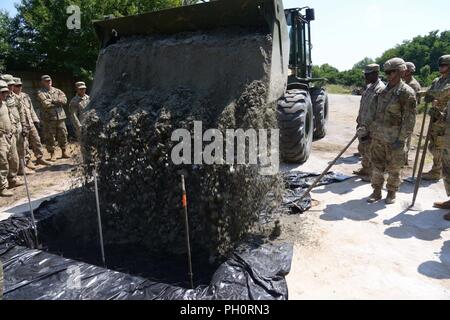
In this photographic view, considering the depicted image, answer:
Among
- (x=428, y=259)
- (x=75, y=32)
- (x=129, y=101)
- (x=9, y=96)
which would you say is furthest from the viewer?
(x=75, y=32)

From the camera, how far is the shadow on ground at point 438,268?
325 centimetres

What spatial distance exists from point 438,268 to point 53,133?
305 inches

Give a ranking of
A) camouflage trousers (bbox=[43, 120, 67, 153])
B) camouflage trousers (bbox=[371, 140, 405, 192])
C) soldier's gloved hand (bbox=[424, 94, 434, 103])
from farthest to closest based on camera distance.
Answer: camouflage trousers (bbox=[43, 120, 67, 153])
soldier's gloved hand (bbox=[424, 94, 434, 103])
camouflage trousers (bbox=[371, 140, 405, 192])

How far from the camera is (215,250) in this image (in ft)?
11.9

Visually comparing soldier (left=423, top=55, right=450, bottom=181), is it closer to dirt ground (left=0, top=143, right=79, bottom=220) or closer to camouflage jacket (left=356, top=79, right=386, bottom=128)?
camouflage jacket (left=356, top=79, right=386, bottom=128)

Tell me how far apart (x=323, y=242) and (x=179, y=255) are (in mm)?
1528

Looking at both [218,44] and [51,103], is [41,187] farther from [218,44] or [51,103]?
[218,44]

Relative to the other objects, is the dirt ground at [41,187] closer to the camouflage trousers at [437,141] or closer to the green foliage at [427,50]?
the camouflage trousers at [437,141]

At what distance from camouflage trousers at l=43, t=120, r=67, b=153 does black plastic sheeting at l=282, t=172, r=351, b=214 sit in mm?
5325

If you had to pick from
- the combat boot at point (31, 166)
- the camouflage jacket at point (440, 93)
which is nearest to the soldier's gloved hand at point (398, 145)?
the camouflage jacket at point (440, 93)

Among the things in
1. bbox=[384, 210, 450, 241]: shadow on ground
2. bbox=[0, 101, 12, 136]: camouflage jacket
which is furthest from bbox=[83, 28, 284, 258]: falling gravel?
bbox=[0, 101, 12, 136]: camouflage jacket

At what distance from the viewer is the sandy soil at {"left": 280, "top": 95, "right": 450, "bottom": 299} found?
309 cm
